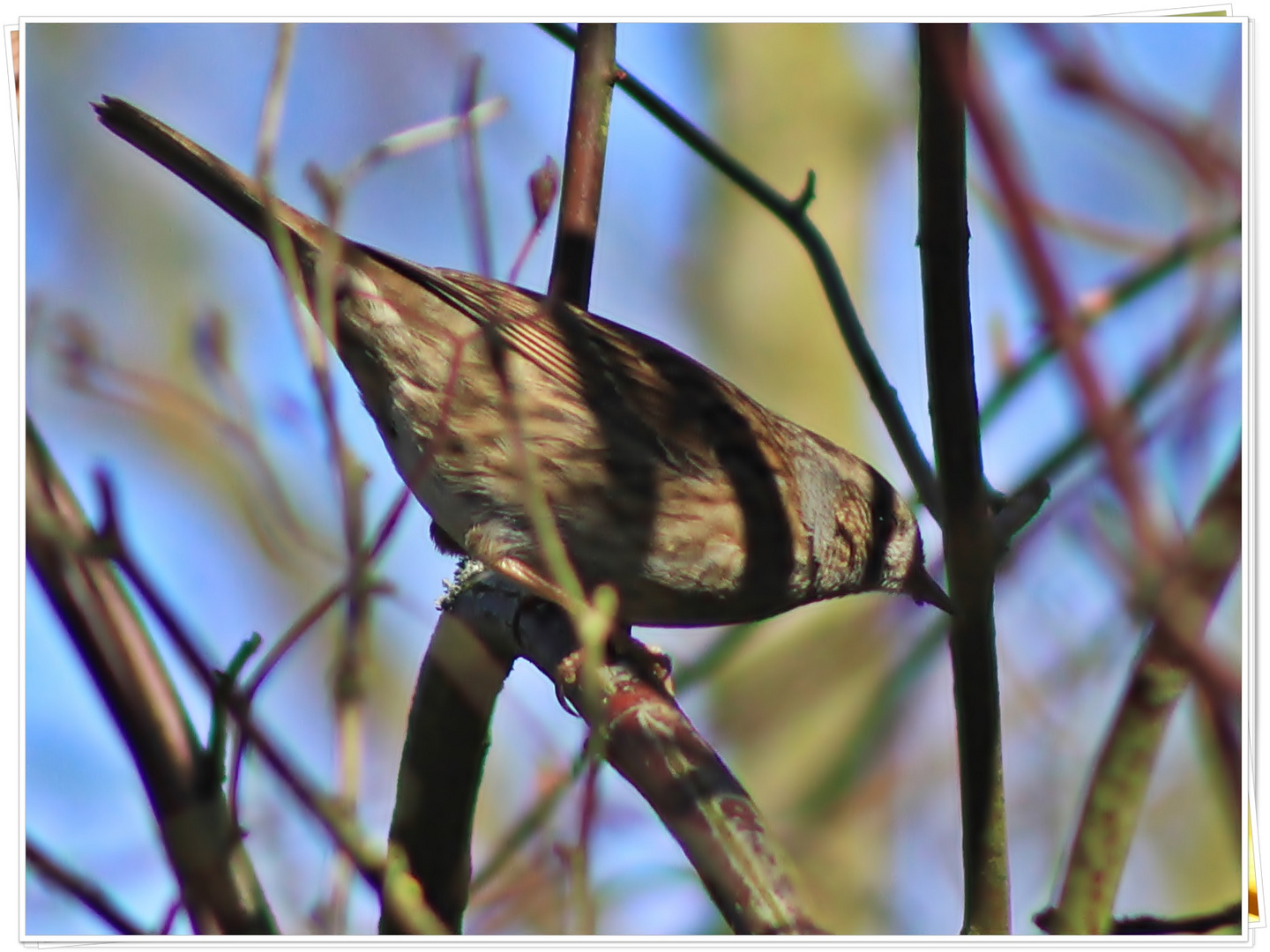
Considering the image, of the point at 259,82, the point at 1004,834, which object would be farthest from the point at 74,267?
the point at 1004,834

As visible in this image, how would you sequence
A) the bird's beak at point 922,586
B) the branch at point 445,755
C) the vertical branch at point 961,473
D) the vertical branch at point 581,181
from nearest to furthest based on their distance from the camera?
the vertical branch at point 961,473 → the branch at point 445,755 → the vertical branch at point 581,181 → the bird's beak at point 922,586

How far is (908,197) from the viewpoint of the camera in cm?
236

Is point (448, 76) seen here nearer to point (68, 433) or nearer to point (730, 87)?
point (68, 433)

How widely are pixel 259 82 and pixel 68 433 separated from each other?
816 mm

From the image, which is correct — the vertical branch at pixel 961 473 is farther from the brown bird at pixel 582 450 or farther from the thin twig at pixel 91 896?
the thin twig at pixel 91 896

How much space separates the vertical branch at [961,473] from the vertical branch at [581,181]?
1052mm

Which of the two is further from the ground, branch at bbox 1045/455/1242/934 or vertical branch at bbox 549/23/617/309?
vertical branch at bbox 549/23/617/309

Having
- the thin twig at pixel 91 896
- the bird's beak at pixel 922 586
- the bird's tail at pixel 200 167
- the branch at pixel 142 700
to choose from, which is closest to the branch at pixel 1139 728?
the branch at pixel 142 700

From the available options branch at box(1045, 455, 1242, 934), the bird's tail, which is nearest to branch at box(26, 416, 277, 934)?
branch at box(1045, 455, 1242, 934)

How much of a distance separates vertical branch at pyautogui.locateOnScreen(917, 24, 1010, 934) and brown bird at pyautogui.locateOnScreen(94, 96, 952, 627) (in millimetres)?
818

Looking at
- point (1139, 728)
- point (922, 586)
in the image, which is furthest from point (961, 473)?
point (922, 586)

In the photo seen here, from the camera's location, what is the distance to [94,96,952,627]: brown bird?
2.91 metres

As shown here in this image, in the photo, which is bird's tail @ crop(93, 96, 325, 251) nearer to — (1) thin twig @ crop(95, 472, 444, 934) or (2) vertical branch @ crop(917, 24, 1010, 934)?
(2) vertical branch @ crop(917, 24, 1010, 934)

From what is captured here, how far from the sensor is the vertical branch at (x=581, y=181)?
3.07 m
